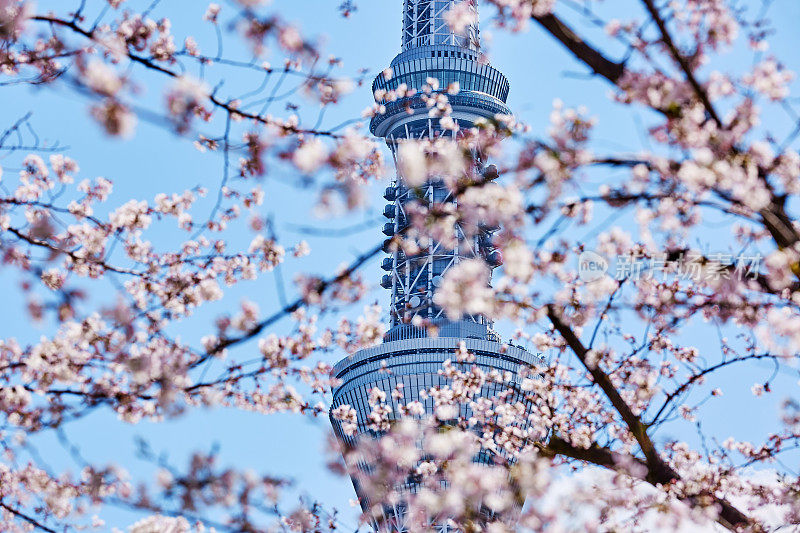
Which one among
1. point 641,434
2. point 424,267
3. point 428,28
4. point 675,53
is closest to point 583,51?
point 675,53

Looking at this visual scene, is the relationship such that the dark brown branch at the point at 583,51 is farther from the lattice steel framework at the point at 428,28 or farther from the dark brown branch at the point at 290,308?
the lattice steel framework at the point at 428,28

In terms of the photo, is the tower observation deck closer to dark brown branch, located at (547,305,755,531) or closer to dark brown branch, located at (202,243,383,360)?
dark brown branch, located at (547,305,755,531)

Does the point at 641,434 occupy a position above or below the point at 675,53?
below

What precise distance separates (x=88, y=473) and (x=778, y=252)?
22.7 ft

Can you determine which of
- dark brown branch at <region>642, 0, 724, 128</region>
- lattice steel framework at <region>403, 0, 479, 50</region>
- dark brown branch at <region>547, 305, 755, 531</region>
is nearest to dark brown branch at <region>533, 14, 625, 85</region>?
dark brown branch at <region>642, 0, 724, 128</region>

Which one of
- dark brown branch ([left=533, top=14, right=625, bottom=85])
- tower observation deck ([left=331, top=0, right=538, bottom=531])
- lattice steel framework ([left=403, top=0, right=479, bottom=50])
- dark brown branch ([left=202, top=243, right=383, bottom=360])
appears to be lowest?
dark brown branch ([left=202, top=243, right=383, bottom=360])

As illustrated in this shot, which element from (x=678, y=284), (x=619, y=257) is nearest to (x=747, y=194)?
(x=619, y=257)

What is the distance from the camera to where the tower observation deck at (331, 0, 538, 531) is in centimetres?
8338

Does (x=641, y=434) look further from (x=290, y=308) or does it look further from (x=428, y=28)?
(x=428, y=28)

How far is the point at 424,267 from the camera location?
8919cm

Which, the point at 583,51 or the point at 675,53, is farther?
the point at 583,51

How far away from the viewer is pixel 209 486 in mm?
7984

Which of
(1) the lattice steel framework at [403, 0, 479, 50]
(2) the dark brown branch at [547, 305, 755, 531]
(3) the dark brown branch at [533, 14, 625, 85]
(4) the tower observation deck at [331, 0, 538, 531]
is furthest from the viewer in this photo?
(1) the lattice steel framework at [403, 0, 479, 50]

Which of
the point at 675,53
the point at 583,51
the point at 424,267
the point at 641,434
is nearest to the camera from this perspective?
the point at 675,53
